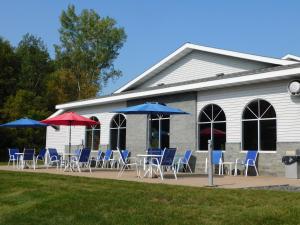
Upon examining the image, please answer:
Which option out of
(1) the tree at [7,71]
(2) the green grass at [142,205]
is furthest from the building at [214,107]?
(1) the tree at [7,71]

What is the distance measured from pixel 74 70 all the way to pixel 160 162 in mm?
34725

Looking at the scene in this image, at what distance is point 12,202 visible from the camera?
8.90 meters

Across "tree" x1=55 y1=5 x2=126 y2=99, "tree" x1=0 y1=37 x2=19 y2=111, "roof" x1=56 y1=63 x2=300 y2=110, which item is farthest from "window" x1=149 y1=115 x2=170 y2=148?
"tree" x1=55 y1=5 x2=126 y2=99

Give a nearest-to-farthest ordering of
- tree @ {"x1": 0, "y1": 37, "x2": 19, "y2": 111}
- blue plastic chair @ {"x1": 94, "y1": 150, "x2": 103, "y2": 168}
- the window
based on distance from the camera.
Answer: the window < blue plastic chair @ {"x1": 94, "y1": 150, "x2": 103, "y2": 168} < tree @ {"x1": 0, "y1": 37, "x2": 19, "y2": 111}

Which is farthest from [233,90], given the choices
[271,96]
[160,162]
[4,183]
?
[4,183]

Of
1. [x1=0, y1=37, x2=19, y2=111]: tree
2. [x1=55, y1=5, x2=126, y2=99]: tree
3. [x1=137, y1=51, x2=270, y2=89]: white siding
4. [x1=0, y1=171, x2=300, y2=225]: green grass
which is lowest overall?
[x1=0, y1=171, x2=300, y2=225]: green grass

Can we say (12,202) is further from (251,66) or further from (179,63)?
(179,63)

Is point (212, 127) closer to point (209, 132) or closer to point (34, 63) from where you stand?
point (209, 132)

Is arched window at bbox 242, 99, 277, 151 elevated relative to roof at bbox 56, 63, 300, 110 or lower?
lower

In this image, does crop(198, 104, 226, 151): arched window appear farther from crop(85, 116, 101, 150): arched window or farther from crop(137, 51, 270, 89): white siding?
crop(85, 116, 101, 150): arched window

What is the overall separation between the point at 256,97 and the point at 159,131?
5236 mm

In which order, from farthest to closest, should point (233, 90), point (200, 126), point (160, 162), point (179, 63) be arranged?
point (179, 63)
point (200, 126)
point (233, 90)
point (160, 162)

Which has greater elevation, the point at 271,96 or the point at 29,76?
the point at 29,76

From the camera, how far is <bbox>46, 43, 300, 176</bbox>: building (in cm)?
1454
